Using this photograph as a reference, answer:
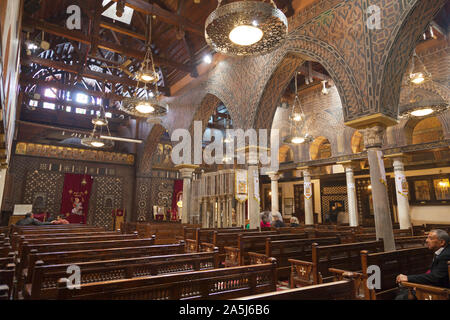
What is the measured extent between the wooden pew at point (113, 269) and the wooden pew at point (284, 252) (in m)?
1.92

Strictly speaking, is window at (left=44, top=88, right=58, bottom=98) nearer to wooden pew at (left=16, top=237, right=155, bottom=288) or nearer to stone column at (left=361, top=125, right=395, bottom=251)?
wooden pew at (left=16, top=237, right=155, bottom=288)

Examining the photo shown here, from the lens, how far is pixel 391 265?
13.3ft

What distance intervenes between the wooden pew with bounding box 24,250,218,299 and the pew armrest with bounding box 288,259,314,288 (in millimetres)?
1795

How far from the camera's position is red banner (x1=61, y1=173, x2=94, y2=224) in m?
15.7

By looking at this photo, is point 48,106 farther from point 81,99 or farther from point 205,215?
point 205,215

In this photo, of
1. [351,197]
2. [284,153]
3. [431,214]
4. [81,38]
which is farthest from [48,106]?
[431,214]

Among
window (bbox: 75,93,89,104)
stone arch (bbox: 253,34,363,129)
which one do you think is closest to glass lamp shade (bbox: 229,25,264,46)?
stone arch (bbox: 253,34,363,129)

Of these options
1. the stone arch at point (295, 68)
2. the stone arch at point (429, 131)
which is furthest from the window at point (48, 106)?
the stone arch at point (429, 131)

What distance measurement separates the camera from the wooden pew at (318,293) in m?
1.86

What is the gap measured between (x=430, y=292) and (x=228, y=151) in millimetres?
15433

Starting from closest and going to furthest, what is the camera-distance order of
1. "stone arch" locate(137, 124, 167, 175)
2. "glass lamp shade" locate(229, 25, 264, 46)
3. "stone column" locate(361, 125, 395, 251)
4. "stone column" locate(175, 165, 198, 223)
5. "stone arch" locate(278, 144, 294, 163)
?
"glass lamp shade" locate(229, 25, 264, 46) < "stone column" locate(361, 125, 395, 251) < "stone column" locate(175, 165, 198, 223) < "stone arch" locate(137, 124, 167, 175) < "stone arch" locate(278, 144, 294, 163)

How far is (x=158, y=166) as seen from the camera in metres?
18.7

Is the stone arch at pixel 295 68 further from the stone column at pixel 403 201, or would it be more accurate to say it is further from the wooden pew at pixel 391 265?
the stone column at pixel 403 201

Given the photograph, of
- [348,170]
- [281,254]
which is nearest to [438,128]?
[348,170]
